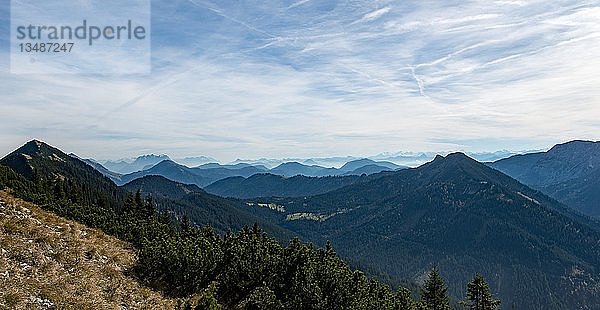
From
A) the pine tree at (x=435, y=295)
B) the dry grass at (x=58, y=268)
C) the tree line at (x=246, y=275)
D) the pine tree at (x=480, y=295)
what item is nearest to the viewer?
the dry grass at (x=58, y=268)

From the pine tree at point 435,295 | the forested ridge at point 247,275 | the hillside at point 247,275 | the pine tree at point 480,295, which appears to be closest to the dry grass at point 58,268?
the hillside at point 247,275

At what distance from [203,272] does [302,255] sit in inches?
641

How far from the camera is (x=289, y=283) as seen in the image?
63.0m

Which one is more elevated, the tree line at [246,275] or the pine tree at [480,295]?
the tree line at [246,275]

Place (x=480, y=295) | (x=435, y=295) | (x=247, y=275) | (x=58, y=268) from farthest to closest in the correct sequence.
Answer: (x=435, y=295) → (x=480, y=295) → (x=247, y=275) → (x=58, y=268)

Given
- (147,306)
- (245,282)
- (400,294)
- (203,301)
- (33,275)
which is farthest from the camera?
(400,294)

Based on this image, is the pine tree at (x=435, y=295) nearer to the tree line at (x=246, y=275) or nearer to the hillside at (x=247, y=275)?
the tree line at (x=246, y=275)

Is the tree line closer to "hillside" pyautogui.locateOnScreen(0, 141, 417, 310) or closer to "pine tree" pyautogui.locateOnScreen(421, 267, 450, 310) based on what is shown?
"hillside" pyautogui.locateOnScreen(0, 141, 417, 310)

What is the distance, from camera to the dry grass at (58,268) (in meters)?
40.6

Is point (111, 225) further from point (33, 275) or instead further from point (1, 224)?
point (33, 275)

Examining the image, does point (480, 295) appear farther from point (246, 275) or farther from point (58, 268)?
point (58, 268)

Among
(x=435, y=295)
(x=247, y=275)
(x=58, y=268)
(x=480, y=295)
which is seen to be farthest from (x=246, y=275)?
(x=480, y=295)

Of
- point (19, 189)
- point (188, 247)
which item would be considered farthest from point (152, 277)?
point (19, 189)

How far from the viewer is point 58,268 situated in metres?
48.8
